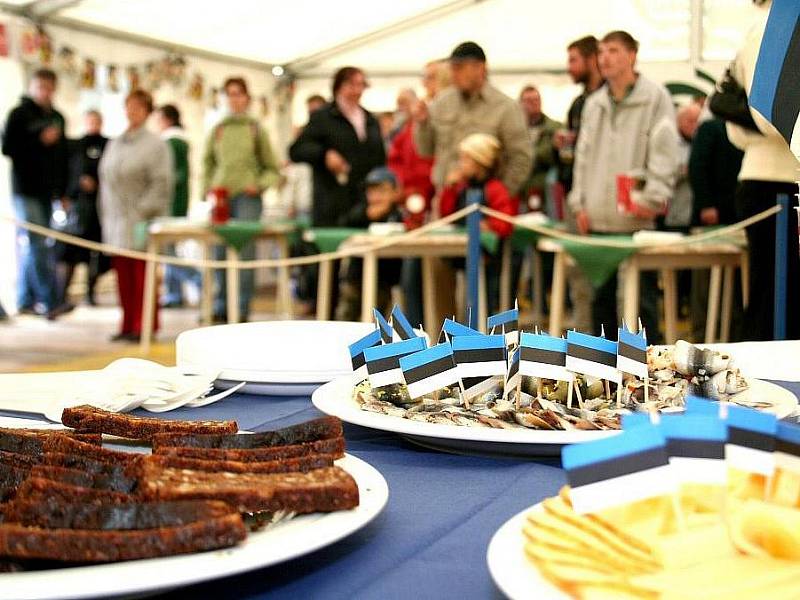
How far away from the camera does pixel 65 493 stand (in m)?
0.50

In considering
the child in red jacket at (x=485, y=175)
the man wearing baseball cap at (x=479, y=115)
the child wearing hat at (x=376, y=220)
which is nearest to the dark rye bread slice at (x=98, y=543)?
the child in red jacket at (x=485, y=175)

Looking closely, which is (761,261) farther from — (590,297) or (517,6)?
(517,6)

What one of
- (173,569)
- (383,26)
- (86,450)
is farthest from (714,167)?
(383,26)

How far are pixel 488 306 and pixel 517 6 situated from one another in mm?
7207

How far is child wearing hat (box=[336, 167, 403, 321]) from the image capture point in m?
4.96

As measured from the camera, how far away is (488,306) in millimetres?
4754

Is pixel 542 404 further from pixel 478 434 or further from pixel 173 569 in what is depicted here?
pixel 173 569

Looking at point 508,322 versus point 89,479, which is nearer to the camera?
point 89,479

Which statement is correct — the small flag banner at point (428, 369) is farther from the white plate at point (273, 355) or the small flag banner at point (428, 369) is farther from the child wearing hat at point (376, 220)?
the child wearing hat at point (376, 220)

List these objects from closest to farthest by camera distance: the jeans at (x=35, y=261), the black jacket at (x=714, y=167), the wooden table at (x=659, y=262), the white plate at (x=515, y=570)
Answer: the white plate at (x=515, y=570), the wooden table at (x=659, y=262), the black jacket at (x=714, y=167), the jeans at (x=35, y=261)

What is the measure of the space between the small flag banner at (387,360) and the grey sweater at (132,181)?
201 inches

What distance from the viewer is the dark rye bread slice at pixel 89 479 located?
52cm

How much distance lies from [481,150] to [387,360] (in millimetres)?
3673

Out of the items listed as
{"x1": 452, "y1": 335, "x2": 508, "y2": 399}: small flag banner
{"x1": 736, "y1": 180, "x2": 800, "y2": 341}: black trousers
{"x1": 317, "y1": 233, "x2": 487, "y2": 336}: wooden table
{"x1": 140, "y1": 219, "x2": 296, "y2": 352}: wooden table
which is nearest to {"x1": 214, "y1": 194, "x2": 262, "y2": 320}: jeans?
{"x1": 140, "y1": 219, "x2": 296, "y2": 352}: wooden table
